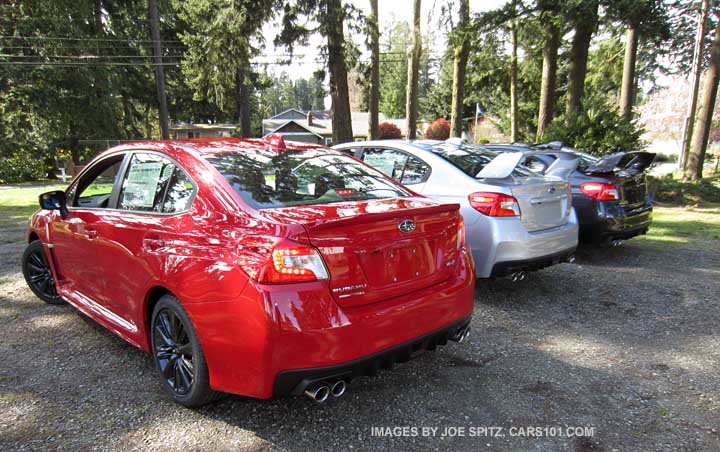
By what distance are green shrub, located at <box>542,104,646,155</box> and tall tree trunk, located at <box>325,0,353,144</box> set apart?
608 centimetres

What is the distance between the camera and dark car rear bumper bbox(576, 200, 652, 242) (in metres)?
5.80

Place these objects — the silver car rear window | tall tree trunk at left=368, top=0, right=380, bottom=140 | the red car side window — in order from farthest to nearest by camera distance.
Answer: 1. tall tree trunk at left=368, top=0, right=380, bottom=140
2. the silver car rear window
3. the red car side window

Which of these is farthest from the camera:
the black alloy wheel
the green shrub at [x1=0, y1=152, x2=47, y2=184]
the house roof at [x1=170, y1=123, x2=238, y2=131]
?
the house roof at [x1=170, y1=123, x2=238, y2=131]

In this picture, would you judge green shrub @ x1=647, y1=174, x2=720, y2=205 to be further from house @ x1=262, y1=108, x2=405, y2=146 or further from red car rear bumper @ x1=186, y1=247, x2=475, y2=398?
house @ x1=262, y1=108, x2=405, y2=146

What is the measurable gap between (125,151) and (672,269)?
20.8 ft

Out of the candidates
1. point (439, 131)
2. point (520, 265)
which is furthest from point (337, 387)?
point (439, 131)

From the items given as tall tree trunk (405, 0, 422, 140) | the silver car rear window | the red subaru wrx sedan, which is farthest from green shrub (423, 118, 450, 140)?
the red subaru wrx sedan

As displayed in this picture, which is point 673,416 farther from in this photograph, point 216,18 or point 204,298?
point 216,18

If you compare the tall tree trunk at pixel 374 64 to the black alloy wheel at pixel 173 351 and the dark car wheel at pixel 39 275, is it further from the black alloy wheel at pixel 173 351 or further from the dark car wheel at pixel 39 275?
the black alloy wheel at pixel 173 351

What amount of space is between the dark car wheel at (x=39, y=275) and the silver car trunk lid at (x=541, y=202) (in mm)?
4495

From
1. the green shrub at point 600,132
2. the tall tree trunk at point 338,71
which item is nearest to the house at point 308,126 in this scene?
the tall tree trunk at point 338,71

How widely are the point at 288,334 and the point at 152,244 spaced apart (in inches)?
46.0

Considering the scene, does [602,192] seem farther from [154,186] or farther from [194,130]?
[194,130]

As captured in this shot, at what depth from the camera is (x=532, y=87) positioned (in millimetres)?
32219
